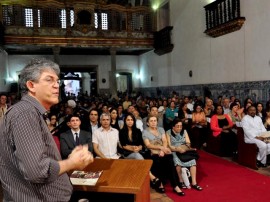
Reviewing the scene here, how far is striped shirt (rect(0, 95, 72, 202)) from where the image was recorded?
4.52 feet

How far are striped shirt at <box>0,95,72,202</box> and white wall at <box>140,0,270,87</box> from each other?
24.4 feet

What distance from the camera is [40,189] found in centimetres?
150

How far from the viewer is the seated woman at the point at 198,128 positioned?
775 cm

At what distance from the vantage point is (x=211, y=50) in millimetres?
10461

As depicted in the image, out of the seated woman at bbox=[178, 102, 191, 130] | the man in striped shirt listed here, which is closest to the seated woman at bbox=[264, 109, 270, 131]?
the seated woman at bbox=[178, 102, 191, 130]

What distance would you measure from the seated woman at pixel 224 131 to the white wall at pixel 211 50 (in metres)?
1.83

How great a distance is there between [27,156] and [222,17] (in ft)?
29.8

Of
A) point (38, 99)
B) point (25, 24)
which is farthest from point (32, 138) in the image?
point (25, 24)

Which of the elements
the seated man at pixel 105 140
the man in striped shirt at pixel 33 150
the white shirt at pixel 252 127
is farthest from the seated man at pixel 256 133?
the man in striped shirt at pixel 33 150

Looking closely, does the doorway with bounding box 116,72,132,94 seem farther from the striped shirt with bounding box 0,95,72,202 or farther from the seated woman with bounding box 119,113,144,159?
the striped shirt with bounding box 0,95,72,202

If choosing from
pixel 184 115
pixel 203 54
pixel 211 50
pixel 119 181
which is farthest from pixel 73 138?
pixel 203 54

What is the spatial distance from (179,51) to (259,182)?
896cm

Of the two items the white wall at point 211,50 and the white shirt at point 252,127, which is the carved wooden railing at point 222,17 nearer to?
the white wall at point 211,50

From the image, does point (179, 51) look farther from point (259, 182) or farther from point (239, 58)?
point (259, 182)
